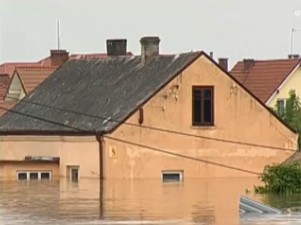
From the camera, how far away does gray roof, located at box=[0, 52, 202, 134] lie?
196 ft

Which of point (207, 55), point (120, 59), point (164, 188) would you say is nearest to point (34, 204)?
point (164, 188)

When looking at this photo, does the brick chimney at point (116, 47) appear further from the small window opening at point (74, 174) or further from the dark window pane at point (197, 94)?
the small window opening at point (74, 174)

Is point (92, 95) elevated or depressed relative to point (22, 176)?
elevated

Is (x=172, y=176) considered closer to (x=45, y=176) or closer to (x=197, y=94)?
(x=197, y=94)

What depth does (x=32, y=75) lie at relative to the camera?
72812 mm

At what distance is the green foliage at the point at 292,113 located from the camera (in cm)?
6925

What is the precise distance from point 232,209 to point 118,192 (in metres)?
11.2

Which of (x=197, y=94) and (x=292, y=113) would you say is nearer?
(x=197, y=94)

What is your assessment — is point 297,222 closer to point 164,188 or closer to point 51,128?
point 164,188

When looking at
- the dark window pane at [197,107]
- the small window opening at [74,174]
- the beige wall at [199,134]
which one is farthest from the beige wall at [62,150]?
the dark window pane at [197,107]

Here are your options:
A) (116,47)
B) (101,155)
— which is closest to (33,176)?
(101,155)

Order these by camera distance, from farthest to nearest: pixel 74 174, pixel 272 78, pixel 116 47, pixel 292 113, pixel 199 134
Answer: pixel 272 78, pixel 292 113, pixel 116 47, pixel 199 134, pixel 74 174

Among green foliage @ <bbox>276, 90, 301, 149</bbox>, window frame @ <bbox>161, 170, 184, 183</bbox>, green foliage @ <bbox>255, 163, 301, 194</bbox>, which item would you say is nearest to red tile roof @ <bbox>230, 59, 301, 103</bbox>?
green foliage @ <bbox>276, 90, 301, 149</bbox>

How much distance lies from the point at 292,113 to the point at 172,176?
596 inches
